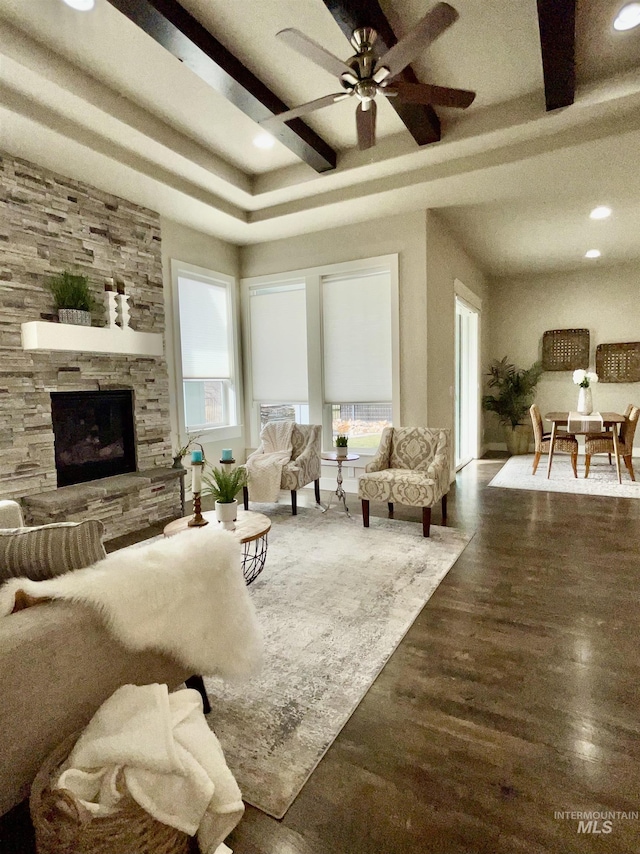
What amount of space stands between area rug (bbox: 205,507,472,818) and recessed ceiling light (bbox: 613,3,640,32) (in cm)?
337

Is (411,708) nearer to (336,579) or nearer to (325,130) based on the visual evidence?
(336,579)

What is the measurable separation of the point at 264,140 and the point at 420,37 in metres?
2.02

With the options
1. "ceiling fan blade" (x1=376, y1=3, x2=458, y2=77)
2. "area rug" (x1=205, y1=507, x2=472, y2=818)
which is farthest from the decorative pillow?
"ceiling fan blade" (x1=376, y1=3, x2=458, y2=77)

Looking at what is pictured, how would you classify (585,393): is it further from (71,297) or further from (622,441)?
(71,297)

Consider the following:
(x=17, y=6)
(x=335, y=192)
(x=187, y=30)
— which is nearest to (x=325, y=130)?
(x=335, y=192)

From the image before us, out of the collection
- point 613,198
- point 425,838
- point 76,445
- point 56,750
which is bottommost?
point 425,838

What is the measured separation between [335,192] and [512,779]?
458 centimetres

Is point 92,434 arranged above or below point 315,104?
below

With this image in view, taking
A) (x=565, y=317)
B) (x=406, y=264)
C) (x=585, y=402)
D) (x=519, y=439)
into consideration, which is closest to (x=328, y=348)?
(x=406, y=264)

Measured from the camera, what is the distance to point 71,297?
3656 mm

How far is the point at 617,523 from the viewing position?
12.8 ft

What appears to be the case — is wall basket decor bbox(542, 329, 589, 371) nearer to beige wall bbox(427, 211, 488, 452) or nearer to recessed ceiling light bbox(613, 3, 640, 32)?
beige wall bbox(427, 211, 488, 452)

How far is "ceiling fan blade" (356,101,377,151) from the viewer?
2562 millimetres

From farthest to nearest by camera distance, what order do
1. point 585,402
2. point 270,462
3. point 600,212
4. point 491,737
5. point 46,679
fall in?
point 585,402, point 600,212, point 270,462, point 491,737, point 46,679
